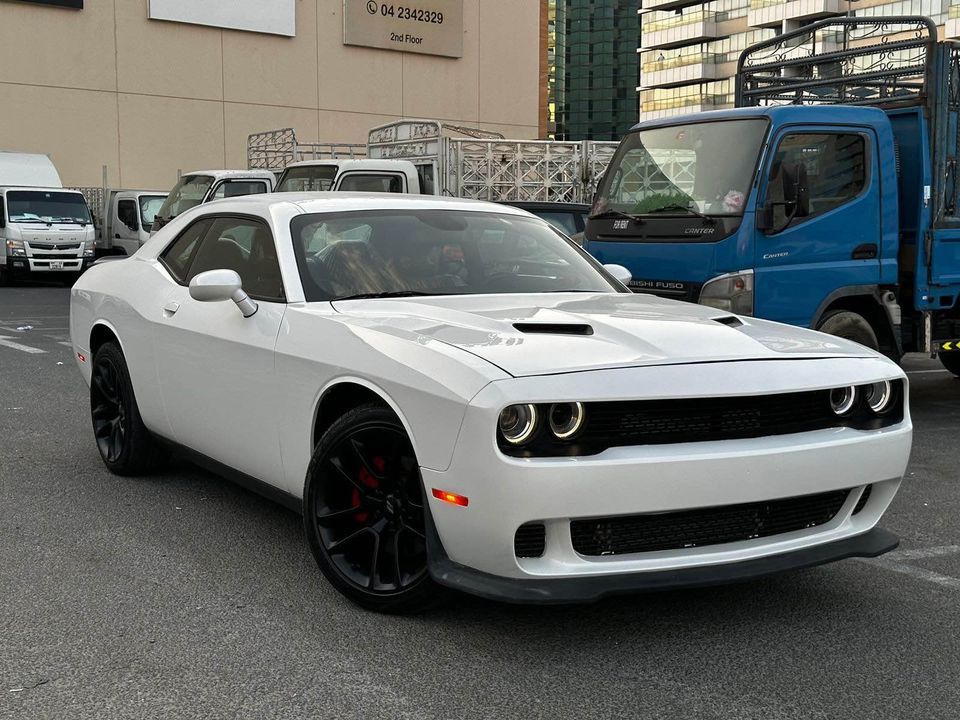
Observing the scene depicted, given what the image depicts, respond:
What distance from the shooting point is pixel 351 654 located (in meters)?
3.64

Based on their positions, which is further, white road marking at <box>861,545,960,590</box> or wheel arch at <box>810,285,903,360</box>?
wheel arch at <box>810,285,903,360</box>

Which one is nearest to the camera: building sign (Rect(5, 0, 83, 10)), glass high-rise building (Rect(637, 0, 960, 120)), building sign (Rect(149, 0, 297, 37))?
building sign (Rect(5, 0, 83, 10))

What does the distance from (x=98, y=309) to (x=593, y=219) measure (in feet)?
13.2

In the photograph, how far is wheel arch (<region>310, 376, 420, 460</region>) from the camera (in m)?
3.98

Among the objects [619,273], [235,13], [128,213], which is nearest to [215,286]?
[619,273]

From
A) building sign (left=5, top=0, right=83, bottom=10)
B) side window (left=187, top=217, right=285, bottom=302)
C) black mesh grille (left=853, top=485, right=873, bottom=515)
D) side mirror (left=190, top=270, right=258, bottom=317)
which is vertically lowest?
black mesh grille (left=853, top=485, right=873, bottom=515)

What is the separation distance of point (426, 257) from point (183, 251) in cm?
147

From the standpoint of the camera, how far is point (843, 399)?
158 inches

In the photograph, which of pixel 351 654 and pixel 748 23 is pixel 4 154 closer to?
pixel 351 654

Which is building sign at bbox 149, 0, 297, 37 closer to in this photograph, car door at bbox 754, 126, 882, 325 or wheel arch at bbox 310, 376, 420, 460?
car door at bbox 754, 126, 882, 325

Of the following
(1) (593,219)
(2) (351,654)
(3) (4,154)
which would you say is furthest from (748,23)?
(2) (351,654)

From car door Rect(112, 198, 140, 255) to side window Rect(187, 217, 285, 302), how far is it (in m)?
19.1

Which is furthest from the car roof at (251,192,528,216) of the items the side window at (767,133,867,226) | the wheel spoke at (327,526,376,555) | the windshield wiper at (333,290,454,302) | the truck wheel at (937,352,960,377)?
the truck wheel at (937,352,960,377)

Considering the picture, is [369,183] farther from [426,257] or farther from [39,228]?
[426,257]
